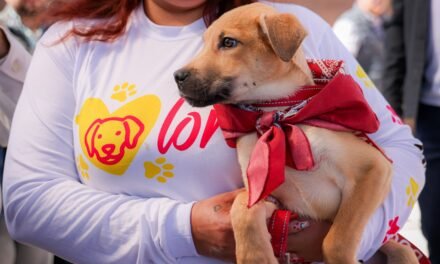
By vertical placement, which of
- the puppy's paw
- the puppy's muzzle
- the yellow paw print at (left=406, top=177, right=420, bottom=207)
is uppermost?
the puppy's muzzle

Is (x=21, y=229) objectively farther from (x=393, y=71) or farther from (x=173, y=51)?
(x=393, y=71)

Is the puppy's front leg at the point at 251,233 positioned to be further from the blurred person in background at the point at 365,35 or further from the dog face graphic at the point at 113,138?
the blurred person in background at the point at 365,35

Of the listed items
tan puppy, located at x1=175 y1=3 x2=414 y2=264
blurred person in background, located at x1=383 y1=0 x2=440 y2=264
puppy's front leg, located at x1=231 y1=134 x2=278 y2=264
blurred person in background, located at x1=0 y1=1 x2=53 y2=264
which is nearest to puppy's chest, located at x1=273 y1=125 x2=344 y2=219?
tan puppy, located at x1=175 y1=3 x2=414 y2=264

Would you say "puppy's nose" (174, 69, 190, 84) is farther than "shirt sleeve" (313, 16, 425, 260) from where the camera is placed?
No

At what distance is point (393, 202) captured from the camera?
2094 millimetres

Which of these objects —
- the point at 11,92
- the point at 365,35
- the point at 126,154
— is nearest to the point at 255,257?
the point at 126,154

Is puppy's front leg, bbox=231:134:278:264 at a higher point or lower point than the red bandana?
lower

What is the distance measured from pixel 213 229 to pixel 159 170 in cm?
21

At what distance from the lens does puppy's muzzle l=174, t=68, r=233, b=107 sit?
1971mm

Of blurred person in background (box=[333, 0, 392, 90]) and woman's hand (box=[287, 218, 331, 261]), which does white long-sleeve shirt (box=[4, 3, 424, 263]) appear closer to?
woman's hand (box=[287, 218, 331, 261])

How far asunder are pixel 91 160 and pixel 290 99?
0.52 m

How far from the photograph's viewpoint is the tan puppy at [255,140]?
1.95 metres

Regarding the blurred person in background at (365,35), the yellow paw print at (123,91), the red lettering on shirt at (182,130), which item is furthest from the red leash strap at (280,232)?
the blurred person in background at (365,35)

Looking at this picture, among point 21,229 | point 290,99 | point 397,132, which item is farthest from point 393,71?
point 21,229
